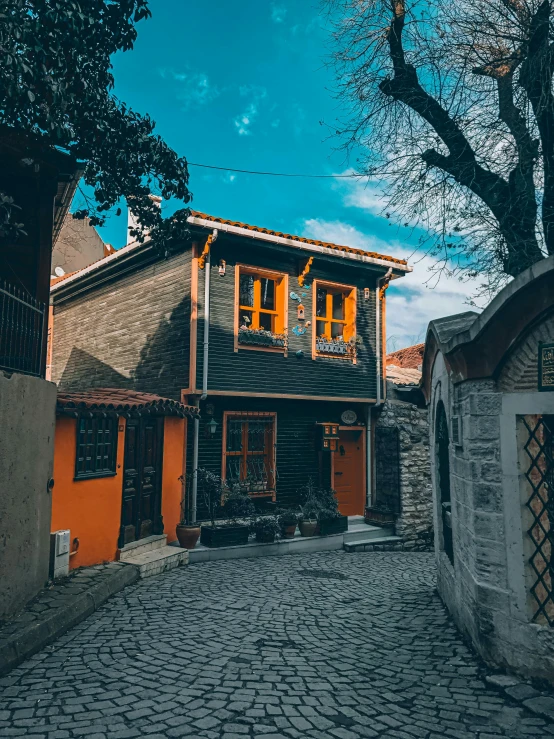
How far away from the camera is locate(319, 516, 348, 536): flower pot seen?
37.5 feet

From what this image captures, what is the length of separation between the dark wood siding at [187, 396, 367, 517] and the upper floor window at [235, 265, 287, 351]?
1321mm

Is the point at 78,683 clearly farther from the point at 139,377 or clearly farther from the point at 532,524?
the point at 139,377

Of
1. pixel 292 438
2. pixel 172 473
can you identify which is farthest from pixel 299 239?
pixel 172 473

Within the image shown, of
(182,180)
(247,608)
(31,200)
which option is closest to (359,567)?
(247,608)

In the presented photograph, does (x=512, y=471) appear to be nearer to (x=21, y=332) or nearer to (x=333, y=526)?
(x=21, y=332)

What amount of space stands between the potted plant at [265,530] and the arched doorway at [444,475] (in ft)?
14.4

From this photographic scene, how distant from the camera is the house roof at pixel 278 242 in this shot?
1120 centimetres

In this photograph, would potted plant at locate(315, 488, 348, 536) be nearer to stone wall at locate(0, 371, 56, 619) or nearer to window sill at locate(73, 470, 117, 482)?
window sill at locate(73, 470, 117, 482)

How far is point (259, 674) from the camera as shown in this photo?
184 inches

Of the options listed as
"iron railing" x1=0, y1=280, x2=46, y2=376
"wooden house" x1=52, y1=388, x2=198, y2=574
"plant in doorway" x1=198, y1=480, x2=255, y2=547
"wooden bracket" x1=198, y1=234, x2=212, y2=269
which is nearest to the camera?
"iron railing" x1=0, y1=280, x2=46, y2=376

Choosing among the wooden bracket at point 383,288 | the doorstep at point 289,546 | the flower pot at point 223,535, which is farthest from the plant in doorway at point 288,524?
the wooden bracket at point 383,288

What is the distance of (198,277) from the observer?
37.6ft

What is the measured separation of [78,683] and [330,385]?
9298 mm

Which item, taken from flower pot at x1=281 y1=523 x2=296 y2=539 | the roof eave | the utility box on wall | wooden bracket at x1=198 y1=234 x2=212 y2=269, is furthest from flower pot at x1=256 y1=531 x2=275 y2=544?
the roof eave
